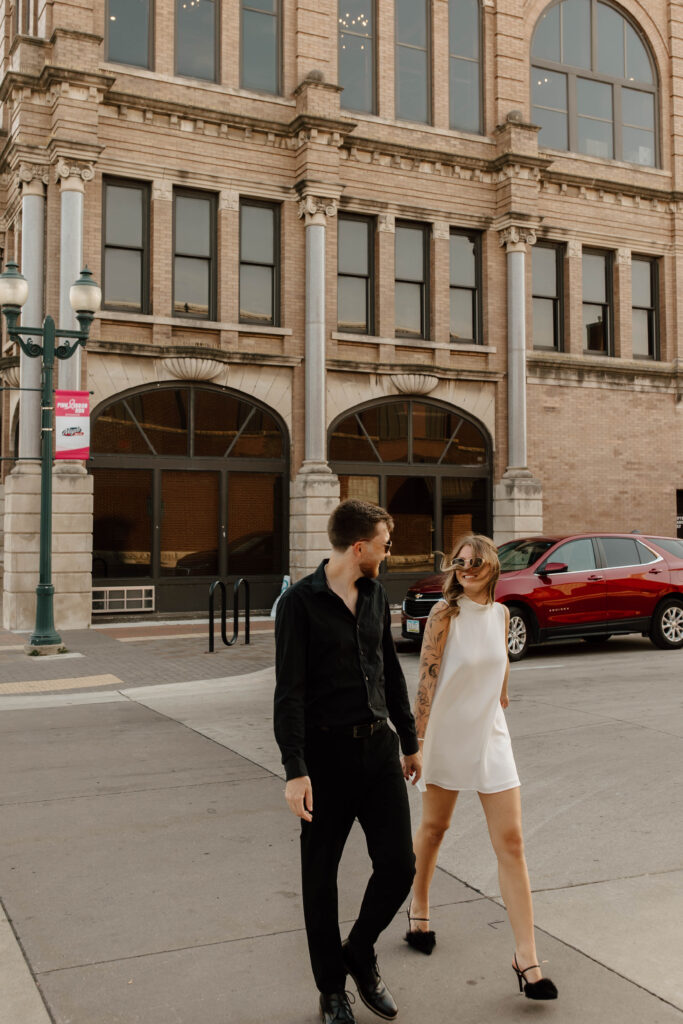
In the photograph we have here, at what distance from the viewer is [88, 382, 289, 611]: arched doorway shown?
17422 millimetres

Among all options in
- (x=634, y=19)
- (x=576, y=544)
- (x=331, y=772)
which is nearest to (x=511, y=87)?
(x=634, y=19)

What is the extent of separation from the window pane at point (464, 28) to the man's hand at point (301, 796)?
20783mm

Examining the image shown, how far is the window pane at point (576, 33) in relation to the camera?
879 inches

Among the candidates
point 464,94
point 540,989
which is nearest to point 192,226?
point 464,94

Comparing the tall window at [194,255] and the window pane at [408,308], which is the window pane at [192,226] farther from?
the window pane at [408,308]

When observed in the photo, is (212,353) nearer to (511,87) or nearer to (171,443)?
(171,443)

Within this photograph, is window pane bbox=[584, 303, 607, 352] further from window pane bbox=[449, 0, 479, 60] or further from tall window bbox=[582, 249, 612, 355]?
window pane bbox=[449, 0, 479, 60]

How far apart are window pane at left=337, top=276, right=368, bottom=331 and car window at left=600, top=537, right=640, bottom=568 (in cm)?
799

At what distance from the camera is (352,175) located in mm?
19578

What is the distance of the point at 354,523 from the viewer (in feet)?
11.9

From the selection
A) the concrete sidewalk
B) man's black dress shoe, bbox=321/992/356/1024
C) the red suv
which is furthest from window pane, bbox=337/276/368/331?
man's black dress shoe, bbox=321/992/356/1024

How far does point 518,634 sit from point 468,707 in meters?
9.16

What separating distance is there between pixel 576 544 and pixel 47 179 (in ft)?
36.1

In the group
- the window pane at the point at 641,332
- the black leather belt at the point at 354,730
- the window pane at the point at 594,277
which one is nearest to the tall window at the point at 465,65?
the window pane at the point at 594,277
